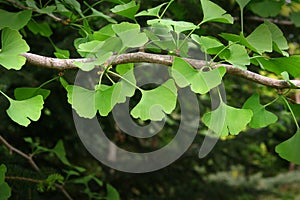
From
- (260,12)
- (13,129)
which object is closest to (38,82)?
(13,129)

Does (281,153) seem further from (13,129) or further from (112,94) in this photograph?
(13,129)

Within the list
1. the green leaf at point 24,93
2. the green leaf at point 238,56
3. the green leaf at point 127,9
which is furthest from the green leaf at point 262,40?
the green leaf at point 24,93

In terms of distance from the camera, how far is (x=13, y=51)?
38 centimetres

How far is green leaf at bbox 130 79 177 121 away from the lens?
1.26ft

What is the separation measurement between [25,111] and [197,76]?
0.54 feet

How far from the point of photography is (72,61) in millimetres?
397

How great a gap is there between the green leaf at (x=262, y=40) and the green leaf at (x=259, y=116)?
0.24ft

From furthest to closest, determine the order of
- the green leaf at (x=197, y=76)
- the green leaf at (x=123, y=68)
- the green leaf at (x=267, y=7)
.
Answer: the green leaf at (x=267, y=7)
the green leaf at (x=123, y=68)
the green leaf at (x=197, y=76)

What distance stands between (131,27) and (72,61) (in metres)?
0.07

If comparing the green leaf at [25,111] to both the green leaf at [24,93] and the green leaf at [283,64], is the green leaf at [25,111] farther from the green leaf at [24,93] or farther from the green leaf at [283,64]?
the green leaf at [283,64]

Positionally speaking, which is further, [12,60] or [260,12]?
[260,12]

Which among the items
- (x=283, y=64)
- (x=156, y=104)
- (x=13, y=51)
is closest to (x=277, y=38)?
(x=283, y=64)

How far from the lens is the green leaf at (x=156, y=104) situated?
1.26 ft

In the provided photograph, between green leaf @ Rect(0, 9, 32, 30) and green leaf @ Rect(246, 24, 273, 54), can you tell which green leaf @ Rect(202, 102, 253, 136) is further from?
green leaf @ Rect(0, 9, 32, 30)
